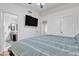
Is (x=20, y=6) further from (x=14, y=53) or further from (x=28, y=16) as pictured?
(x=14, y=53)

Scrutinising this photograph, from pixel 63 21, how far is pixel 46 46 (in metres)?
0.50

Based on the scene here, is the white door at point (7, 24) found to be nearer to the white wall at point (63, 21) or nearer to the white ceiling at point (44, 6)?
the white ceiling at point (44, 6)

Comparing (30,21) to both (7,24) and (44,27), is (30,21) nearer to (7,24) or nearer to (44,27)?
(44,27)

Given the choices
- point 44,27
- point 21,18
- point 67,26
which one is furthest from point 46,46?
point 21,18

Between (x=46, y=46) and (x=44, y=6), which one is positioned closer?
(x=46, y=46)

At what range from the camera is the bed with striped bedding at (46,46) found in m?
1.16

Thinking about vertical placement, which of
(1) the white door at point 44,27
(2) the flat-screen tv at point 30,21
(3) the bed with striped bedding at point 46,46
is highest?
(2) the flat-screen tv at point 30,21

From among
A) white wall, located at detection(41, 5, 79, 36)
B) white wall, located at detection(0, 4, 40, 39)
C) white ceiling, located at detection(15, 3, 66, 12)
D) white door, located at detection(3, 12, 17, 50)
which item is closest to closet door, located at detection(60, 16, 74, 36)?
white wall, located at detection(41, 5, 79, 36)

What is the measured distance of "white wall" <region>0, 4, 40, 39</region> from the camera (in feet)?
4.42

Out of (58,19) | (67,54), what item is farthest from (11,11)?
(67,54)

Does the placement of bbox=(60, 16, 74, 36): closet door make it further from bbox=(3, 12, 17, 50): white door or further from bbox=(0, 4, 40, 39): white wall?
bbox=(3, 12, 17, 50): white door

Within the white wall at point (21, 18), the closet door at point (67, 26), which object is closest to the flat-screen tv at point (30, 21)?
the white wall at point (21, 18)

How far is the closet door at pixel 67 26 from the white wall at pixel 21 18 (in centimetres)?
42

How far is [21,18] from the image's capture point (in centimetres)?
145
